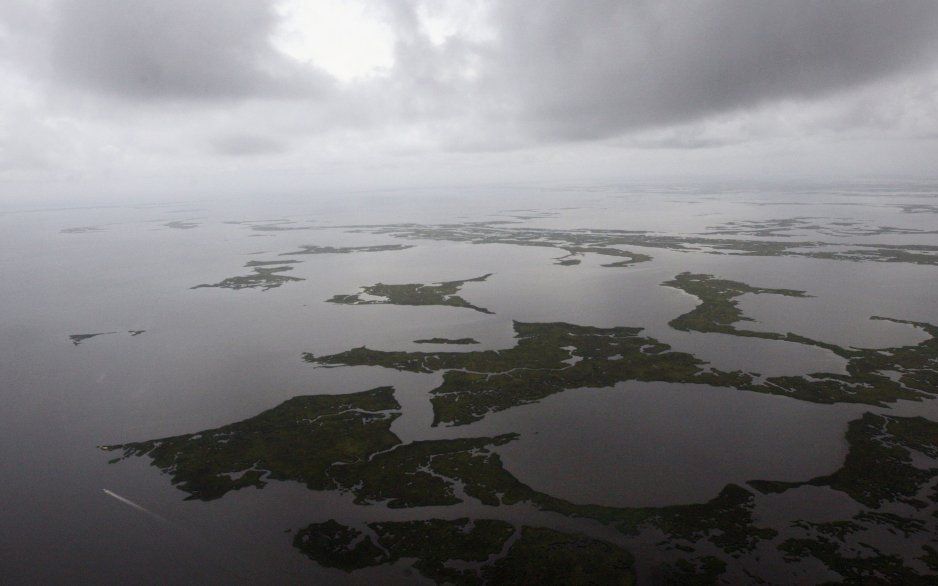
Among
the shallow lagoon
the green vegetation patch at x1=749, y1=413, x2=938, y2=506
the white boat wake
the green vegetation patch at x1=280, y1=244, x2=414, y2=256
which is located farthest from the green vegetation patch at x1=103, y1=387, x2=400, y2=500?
the green vegetation patch at x1=280, y1=244, x2=414, y2=256

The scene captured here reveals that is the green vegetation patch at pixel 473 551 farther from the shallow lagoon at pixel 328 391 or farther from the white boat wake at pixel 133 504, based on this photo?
the white boat wake at pixel 133 504

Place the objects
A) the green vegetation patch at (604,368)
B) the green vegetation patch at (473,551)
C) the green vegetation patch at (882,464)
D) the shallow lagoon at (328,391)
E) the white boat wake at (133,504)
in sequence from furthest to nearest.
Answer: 1. the green vegetation patch at (604,368)
2. the white boat wake at (133,504)
3. the green vegetation patch at (882,464)
4. the shallow lagoon at (328,391)
5. the green vegetation patch at (473,551)

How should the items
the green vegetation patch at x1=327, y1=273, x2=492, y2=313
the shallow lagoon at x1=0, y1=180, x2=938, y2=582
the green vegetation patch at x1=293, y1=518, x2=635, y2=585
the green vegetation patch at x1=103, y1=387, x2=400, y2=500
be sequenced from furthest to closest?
1. the green vegetation patch at x1=327, y1=273, x2=492, y2=313
2. the green vegetation patch at x1=103, y1=387, x2=400, y2=500
3. the shallow lagoon at x1=0, y1=180, x2=938, y2=582
4. the green vegetation patch at x1=293, y1=518, x2=635, y2=585

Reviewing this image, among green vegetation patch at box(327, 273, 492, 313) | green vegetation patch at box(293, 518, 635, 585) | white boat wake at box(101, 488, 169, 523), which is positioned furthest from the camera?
green vegetation patch at box(327, 273, 492, 313)

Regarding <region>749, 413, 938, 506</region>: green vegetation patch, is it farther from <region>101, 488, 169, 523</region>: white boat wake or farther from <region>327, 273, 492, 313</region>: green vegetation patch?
<region>327, 273, 492, 313</region>: green vegetation patch

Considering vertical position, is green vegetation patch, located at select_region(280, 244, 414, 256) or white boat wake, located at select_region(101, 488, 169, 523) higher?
green vegetation patch, located at select_region(280, 244, 414, 256)

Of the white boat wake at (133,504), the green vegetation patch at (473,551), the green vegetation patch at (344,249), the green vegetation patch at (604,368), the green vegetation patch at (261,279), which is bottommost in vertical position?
the green vegetation patch at (473,551)

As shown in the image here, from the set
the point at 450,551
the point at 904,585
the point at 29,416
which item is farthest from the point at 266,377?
the point at 904,585

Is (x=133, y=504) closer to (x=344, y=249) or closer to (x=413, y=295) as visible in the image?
(x=413, y=295)

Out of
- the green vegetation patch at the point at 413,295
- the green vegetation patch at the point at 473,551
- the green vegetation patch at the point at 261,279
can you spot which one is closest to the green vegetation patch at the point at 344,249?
the green vegetation patch at the point at 261,279

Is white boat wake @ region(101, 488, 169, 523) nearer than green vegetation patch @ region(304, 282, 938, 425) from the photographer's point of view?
Yes

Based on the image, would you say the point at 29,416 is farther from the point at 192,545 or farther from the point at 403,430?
the point at 403,430
